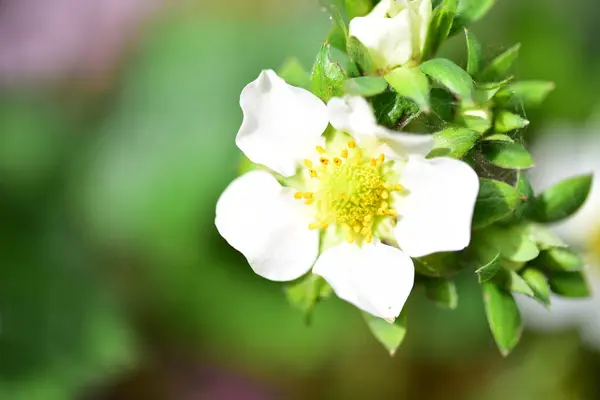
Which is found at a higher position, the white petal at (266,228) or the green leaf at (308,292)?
the white petal at (266,228)

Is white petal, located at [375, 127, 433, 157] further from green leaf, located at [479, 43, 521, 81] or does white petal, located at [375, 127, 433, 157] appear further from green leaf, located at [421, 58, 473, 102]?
green leaf, located at [479, 43, 521, 81]

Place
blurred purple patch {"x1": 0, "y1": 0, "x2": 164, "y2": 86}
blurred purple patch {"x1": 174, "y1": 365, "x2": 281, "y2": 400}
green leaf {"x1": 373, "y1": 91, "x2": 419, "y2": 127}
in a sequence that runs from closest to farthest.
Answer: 1. green leaf {"x1": 373, "y1": 91, "x2": 419, "y2": 127}
2. blurred purple patch {"x1": 174, "y1": 365, "x2": 281, "y2": 400}
3. blurred purple patch {"x1": 0, "y1": 0, "x2": 164, "y2": 86}

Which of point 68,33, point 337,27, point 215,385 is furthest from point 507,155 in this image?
point 68,33

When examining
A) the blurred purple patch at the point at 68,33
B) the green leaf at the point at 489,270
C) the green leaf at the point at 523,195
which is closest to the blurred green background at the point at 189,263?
the blurred purple patch at the point at 68,33

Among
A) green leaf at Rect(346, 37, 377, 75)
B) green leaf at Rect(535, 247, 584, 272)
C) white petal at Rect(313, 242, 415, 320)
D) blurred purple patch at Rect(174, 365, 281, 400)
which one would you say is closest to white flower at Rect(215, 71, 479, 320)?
white petal at Rect(313, 242, 415, 320)

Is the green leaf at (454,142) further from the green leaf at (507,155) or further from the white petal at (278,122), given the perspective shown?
the white petal at (278,122)
